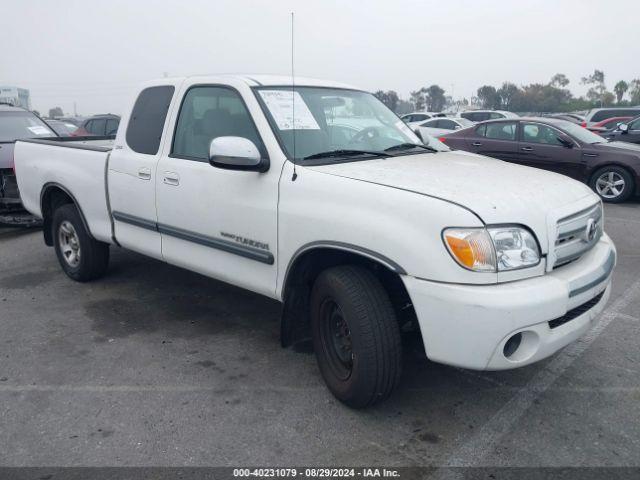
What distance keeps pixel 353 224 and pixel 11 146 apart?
271 inches

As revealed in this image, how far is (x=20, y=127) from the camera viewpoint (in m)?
8.78

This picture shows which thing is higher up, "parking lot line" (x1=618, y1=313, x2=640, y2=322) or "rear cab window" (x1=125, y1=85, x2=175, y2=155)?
"rear cab window" (x1=125, y1=85, x2=175, y2=155)

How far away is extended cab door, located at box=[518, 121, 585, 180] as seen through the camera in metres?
10.3

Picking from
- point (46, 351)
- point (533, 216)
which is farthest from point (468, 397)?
point (46, 351)

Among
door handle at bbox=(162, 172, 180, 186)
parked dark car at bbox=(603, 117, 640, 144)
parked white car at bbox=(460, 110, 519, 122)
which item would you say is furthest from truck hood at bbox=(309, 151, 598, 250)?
parked white car at bbox=(460, 110, 519, 122)

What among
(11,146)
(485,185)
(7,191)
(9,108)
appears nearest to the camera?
(485,185)

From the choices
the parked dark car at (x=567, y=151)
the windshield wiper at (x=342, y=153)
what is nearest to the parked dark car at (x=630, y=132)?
the parked dark car at (x=567, y=151)

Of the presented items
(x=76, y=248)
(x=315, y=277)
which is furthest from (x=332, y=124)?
(x=76, y=248)

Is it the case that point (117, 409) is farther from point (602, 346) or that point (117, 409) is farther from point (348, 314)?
point (602, 346)

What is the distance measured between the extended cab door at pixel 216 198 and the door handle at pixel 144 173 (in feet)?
0.47

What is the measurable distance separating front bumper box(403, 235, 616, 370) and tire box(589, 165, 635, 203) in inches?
316

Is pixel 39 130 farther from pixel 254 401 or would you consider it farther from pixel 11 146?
pixel 254 401

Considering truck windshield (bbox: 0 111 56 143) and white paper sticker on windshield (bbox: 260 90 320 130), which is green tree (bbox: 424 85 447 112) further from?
white paper sticker on windshield (bbox: 260 90 320 130)

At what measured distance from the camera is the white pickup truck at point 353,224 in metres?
2.72
